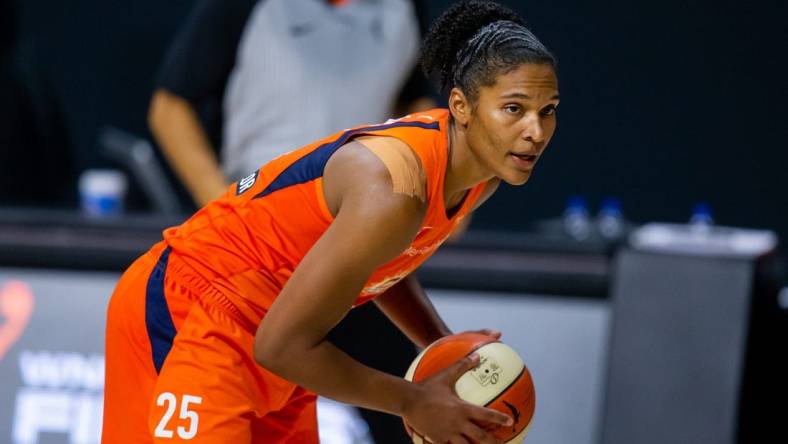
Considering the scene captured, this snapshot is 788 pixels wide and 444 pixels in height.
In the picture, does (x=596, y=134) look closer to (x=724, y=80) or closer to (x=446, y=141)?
(x=724, y=80)

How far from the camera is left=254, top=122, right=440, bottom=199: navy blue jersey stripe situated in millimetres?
2461

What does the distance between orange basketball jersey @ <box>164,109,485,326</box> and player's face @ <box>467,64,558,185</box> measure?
0.35 ft

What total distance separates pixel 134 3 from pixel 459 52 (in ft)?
14.7

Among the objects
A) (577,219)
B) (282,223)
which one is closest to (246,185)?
(282,223)

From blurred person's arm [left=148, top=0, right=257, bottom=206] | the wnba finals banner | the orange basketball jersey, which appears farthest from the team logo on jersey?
the wnba finals banner

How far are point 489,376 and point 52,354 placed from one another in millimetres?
2074

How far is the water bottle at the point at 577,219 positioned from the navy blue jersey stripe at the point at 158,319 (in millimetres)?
3329

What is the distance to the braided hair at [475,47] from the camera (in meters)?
2.36

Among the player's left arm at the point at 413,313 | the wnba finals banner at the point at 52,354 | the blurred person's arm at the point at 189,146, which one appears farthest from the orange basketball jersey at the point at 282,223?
the wnba finals banner at the point at 52,354

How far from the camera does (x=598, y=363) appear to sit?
399 cm

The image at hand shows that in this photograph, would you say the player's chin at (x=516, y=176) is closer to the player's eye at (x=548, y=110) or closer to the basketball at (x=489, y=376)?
the player's eye at (x=548, y=110)

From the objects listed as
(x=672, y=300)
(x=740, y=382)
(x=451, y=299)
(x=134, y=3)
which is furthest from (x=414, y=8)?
(x=134, y=3)

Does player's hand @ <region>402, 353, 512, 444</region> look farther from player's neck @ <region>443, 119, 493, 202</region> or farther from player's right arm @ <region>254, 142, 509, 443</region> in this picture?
player's neck @ <region>443, 119, 493, 202</region>

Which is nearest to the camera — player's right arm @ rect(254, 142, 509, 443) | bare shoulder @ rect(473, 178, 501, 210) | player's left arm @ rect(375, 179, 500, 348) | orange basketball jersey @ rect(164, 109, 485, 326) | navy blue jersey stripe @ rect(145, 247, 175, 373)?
player's right arm @ rect(254, 142, 509, 443)
